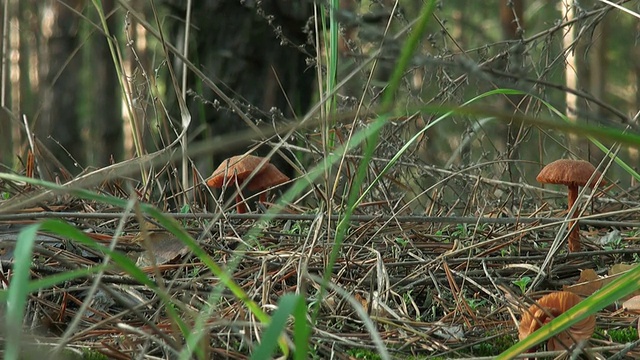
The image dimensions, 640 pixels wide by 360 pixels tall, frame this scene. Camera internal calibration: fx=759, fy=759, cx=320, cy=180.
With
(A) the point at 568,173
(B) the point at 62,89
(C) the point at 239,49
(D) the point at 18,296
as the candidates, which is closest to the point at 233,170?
(A) the point at 568,173

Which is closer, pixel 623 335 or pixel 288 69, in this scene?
pixel 623 335

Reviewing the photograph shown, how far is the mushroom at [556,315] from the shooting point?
1526 mm

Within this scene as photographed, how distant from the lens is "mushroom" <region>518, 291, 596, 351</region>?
5.01 feet

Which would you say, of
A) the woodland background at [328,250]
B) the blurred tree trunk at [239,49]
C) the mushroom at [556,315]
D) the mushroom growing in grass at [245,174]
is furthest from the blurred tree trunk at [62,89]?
the mushroom at [556,315]

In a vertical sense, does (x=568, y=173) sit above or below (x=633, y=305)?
above

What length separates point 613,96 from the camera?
1734 cm

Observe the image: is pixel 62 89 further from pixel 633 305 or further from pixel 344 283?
pixel 633 305

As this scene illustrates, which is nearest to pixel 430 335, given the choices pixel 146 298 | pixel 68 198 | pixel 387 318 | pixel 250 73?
pixel 387 318

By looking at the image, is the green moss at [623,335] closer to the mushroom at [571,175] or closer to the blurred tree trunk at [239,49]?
the mushroom at [571,175]

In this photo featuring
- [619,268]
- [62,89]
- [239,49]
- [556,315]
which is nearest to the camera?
[556,315]

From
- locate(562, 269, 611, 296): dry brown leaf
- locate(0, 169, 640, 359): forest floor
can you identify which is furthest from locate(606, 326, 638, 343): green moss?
locate(562, 269, 611, 296): dry brown leaf

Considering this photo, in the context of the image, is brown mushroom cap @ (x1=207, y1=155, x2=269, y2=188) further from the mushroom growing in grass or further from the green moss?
the green moss

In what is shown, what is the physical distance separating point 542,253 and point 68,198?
1.62 meters

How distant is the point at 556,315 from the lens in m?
1.53
